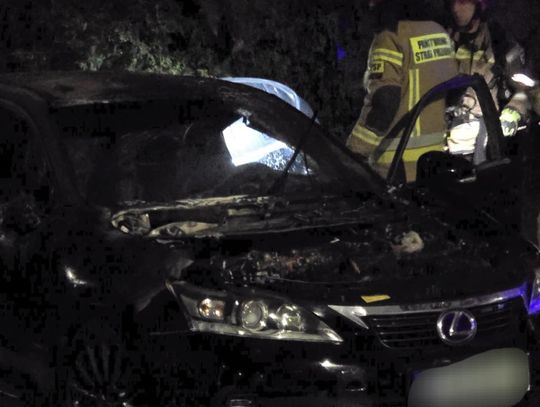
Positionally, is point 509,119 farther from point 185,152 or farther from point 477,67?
point 185,152

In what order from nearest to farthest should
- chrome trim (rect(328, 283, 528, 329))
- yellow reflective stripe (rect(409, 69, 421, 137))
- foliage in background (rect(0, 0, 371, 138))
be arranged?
chrome trim (rect(328, 283, 528, 329)) < yellow reflective stripe (rect(409, 69, 421, 137)) < foliage in background (rect(0, 0, 371, 138))

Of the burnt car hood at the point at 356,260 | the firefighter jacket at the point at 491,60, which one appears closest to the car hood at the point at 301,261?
the burnt car hood at the point at 356,260

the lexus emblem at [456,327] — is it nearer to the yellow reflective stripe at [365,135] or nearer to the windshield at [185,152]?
the windshield at [185,152]

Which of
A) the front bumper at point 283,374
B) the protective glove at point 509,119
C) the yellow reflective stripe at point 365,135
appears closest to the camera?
the front bumper at point 283,374

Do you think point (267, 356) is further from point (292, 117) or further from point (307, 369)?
point (292, 117)

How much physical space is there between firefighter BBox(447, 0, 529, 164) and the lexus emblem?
323 cm

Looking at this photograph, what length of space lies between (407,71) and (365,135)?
1.65ft

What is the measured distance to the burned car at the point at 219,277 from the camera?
3.70 m

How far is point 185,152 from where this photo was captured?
497cm

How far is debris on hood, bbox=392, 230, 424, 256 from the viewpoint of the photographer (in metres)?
4.22

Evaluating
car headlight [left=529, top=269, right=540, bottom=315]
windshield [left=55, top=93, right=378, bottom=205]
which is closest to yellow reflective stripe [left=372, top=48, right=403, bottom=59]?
windshield [left=55, top=93, right=378, bottom=205]

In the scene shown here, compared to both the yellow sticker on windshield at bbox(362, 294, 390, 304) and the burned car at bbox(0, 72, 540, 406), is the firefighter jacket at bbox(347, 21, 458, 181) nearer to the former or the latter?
the burned car at bbox(0, 72, 540, 406)

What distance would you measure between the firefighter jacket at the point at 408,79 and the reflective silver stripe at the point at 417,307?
232 centimetres

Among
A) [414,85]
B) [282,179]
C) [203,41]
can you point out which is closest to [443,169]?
[282,179]
